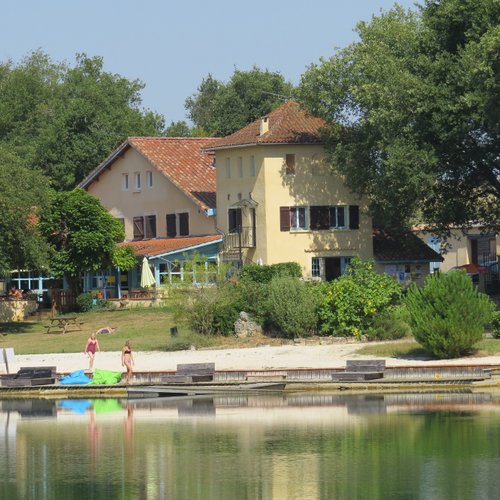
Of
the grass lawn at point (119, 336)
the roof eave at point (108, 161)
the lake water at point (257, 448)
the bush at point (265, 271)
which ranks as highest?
the roof eave at point (108, 161)

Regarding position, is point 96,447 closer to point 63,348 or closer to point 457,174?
point 63,348

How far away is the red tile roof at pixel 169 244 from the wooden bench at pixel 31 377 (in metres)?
25.8

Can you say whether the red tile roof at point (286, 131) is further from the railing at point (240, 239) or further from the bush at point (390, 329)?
the bush at point (390, 329)

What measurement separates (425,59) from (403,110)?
2454 mm

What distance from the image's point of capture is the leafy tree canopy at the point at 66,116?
304 feet

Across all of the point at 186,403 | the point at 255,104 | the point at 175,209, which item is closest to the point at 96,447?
the point at 186,403

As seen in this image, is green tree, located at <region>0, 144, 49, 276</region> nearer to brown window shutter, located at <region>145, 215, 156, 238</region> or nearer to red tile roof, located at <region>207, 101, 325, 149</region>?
red tile roof, located at <region>207, 101, 325, 149</region>

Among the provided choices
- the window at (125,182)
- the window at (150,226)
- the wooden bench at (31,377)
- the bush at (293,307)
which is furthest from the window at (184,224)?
the wooden bench at (31,377)

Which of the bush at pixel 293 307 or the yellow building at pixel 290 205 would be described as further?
the yellow building at pixel 290 205

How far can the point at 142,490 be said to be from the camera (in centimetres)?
2631

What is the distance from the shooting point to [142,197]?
79.6 m

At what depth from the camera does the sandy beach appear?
149ft

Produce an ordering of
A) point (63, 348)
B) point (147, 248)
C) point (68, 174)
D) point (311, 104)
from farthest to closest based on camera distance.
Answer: point (68, 174) → point (147, 248) → point (311, 104) → point (63, 348)

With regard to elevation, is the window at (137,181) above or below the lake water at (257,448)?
above
